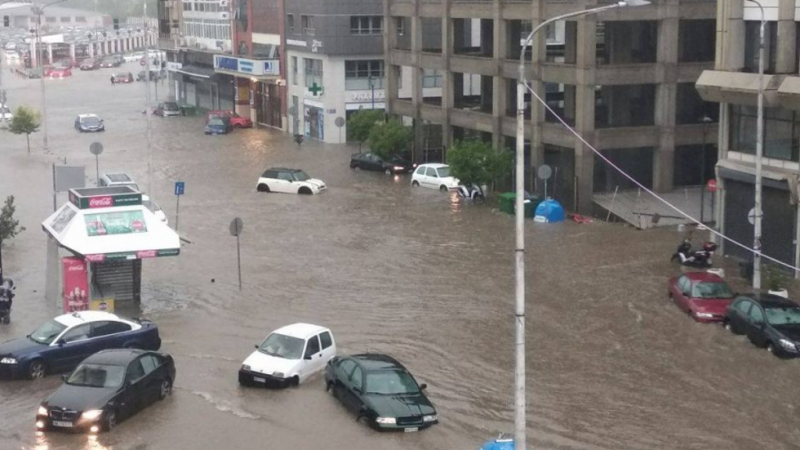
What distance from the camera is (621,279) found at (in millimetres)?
34188

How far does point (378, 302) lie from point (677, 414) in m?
11.0

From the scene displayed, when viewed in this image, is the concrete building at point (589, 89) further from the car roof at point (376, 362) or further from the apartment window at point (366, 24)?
the car roof at point (376, 362)

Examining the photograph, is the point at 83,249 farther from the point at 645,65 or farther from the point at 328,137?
the point at 328,137

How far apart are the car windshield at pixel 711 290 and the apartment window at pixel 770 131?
6084mm

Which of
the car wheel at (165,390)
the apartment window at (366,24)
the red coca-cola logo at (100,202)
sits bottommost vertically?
the car wheel at (165,390)

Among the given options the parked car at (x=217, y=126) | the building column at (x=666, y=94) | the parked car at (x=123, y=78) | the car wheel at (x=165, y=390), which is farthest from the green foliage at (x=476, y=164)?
the parked car at (x=123, y=78)

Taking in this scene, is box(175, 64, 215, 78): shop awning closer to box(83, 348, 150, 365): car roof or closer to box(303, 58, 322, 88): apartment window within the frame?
box(303, 58, 322, 88): apartment window

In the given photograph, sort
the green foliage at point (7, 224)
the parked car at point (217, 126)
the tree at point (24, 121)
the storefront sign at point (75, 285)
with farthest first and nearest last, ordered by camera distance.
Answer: the parked car at point (217, 126)
the tree at point (24, 121)
the green foliage at point (7, 224)
the storefront sign at point (75, 285)

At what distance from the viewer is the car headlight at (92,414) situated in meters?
20.7

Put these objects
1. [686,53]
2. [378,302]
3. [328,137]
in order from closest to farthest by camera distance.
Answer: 1. [378,302]
2. [686,53]
3. [328,137]

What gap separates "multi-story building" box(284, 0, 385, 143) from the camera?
234 ft

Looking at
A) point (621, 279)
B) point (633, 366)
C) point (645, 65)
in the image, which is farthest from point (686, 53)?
point (633, 366)

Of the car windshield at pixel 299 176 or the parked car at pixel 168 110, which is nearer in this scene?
the car windshield at pixel 299 176

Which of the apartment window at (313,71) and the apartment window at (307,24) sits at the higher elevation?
the apartment window at (307,24)
